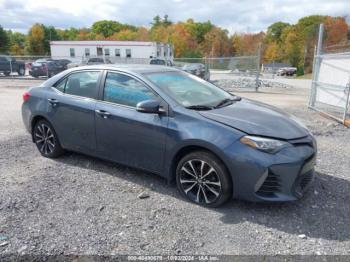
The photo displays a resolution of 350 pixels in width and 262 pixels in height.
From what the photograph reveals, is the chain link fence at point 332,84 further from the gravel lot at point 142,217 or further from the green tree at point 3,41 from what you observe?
the green tree at point 3,41

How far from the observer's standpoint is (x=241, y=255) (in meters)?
2.76

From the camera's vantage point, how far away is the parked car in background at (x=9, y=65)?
2434 cm

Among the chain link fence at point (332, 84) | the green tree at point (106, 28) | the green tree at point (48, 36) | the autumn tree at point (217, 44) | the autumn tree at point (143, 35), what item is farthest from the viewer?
the green tree at point (106, 28)

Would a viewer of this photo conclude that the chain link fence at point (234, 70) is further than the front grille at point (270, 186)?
Yes

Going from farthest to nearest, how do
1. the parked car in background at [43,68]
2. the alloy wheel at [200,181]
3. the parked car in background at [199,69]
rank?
the parked car in background at [43,68] → the parked car in background at [199,69] → the alloy wheel at [200,181]

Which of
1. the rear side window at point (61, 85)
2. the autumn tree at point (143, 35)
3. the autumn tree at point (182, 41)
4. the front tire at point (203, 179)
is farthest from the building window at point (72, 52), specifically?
the autumn tree at point (143, 35)

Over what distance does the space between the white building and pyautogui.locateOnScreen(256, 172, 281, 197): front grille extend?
40.5 m

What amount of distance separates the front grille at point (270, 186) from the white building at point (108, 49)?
40.5 metres

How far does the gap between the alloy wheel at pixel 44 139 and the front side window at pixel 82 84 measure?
77cm

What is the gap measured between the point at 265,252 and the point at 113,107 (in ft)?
8.34

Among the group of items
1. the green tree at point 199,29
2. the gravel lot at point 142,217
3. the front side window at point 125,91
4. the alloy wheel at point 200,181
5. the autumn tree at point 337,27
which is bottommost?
the gravel lot at point 142,217

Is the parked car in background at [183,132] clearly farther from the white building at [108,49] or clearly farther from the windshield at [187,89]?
the white building at [108,49]

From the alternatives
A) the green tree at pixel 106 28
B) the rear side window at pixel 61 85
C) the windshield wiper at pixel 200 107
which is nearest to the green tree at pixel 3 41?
the green tree at pixel 106 28

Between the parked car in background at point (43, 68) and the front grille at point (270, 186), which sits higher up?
the parked car in background at point (43, 68)
